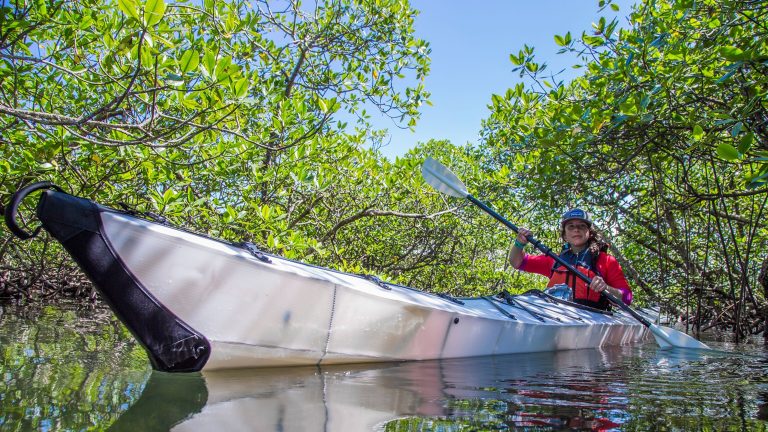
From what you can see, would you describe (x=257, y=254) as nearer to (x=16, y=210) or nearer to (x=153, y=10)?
(x=16, y=210)

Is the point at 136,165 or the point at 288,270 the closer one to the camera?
the point at 288,270

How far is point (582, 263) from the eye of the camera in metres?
5.33

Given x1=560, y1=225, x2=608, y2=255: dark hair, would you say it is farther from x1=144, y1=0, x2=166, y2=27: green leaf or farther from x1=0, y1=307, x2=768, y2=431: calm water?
x1=144, y1=0, x2=166, y2=27: green leaf

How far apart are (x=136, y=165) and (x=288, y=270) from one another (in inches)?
68.8

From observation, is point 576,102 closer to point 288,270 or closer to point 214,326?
point 288,270

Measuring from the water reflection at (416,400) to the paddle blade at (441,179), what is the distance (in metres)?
2.30

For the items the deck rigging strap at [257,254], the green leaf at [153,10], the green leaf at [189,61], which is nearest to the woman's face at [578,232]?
the deck rigging strap at [257,254]

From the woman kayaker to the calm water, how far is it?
1.81 m

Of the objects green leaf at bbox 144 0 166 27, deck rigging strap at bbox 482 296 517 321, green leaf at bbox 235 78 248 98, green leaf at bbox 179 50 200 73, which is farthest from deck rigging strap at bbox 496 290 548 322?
green leaf at bbox 144 0 166 27

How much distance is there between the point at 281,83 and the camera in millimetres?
4988

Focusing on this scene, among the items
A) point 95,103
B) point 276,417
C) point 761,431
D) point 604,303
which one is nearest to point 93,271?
point 276,417

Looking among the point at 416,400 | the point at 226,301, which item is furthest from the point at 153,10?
the point at 416,400

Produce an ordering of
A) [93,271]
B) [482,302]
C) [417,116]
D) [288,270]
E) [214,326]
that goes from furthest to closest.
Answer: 1. [417,116]
2. [482,302]
3. [288,270]
4. [214,326]
5. [93,271]

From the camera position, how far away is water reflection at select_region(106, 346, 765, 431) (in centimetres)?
163
